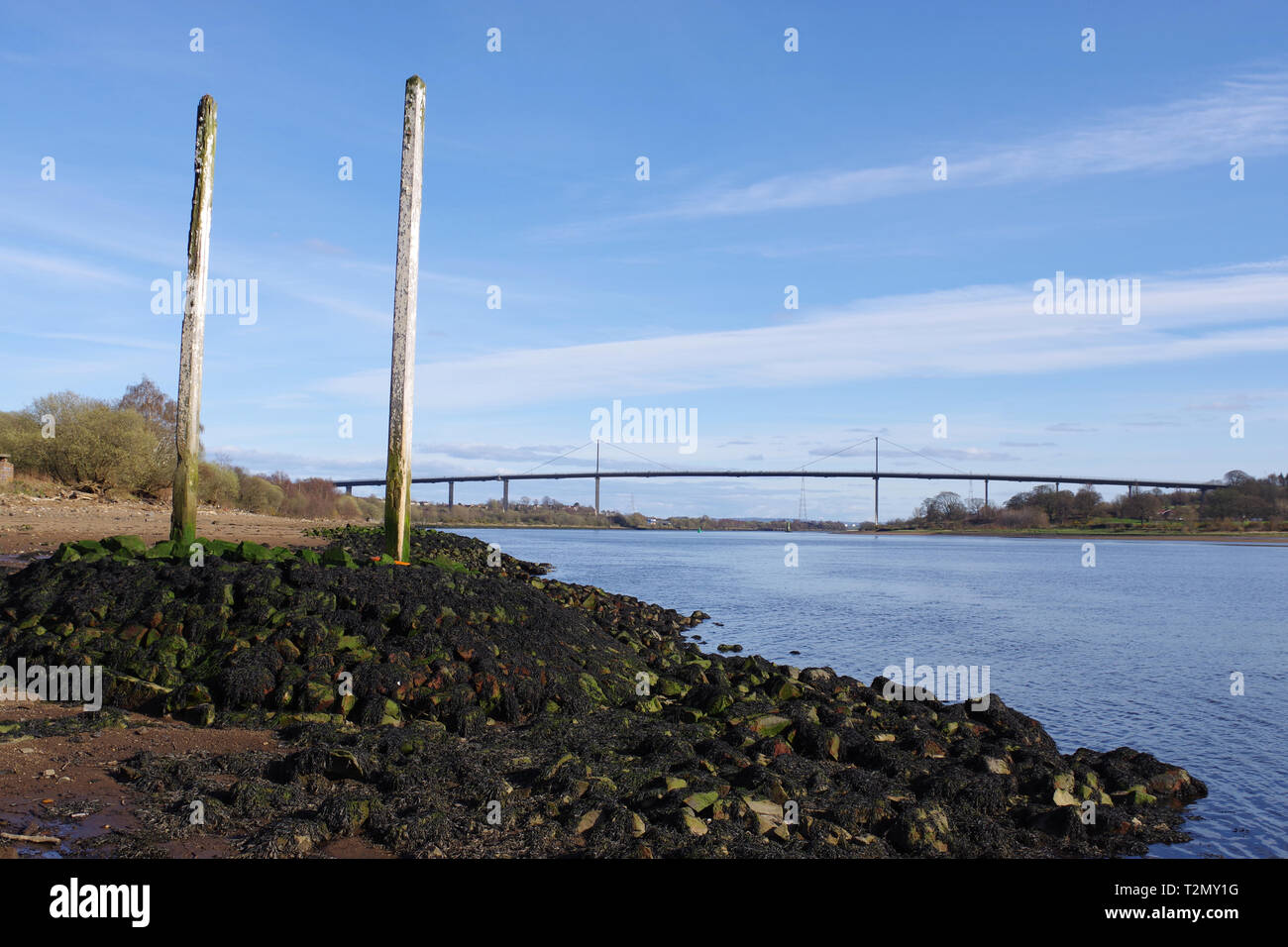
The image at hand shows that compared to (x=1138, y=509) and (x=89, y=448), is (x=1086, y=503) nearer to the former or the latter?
(x=1138, y=509)

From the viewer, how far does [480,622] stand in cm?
1080

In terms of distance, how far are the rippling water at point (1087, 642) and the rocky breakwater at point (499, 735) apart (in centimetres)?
148

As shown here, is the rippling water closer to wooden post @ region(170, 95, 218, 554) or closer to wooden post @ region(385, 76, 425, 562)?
wooden post @ region(385, 76, 425, 562)

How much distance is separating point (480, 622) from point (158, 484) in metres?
31.6

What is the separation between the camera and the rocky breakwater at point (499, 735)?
640cm

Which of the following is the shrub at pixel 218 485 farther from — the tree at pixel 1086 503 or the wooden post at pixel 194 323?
the tree at pixel 1086 503

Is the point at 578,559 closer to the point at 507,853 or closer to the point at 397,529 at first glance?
the point at 397,529

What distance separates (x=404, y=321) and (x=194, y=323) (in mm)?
3321

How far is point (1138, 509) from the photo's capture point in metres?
125

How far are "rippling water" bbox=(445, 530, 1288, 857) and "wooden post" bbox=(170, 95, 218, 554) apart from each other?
37.0ft

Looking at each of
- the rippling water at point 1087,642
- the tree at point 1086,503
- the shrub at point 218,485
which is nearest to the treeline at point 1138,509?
the tree at point 1086,503

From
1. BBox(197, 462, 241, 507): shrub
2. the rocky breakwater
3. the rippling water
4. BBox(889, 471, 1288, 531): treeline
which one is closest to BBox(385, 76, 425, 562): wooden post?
the rocky breakwater
